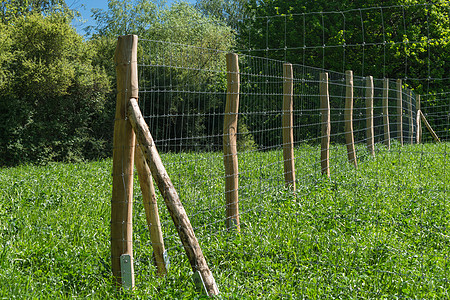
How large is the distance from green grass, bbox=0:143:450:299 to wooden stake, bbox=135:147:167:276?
112mm

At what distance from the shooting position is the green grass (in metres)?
4.70

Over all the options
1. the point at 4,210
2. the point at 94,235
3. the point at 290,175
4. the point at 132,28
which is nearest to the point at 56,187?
the point at 4,210

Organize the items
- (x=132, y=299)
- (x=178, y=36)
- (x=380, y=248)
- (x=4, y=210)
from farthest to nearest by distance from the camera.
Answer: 1. (x=178, y=36)
2. (x=4, y=210)
3. (x=380, y=248)
4. (x=132, y=299)

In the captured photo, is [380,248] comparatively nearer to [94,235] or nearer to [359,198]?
[359,198]

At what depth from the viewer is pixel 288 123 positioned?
8797 mm

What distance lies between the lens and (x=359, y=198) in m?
7.73

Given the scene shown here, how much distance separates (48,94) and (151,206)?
18086mm

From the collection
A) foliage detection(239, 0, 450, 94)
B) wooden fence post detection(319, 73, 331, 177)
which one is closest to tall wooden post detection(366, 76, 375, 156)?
wooden fence post detection(319, 73, 331, 177)

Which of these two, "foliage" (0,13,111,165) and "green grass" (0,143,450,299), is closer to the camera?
"green grass" (0,143,450,299)

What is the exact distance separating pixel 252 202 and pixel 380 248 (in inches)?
105

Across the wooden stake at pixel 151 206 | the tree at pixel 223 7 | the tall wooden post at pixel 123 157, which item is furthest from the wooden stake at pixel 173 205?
the tree at pixel 223 7

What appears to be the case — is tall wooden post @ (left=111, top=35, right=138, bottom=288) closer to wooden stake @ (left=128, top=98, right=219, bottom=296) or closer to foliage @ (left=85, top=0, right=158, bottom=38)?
wooden stake @ (left=128, top=98, right=219, bottom=296)

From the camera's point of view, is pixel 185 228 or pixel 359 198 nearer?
pixel 185 228

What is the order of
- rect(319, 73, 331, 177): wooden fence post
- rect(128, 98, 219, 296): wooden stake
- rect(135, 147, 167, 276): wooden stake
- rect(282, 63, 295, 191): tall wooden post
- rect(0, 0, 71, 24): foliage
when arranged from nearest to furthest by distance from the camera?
rect(128, 98, 219, 296): wooden stake
rect(135, 147, 167, 276): wooden stake
rect(282, 63, 295, 191): tall wooden post
rect(319, 73, 331, 177): wooden fence post
rect(0, 0, 71, 24): foliage
